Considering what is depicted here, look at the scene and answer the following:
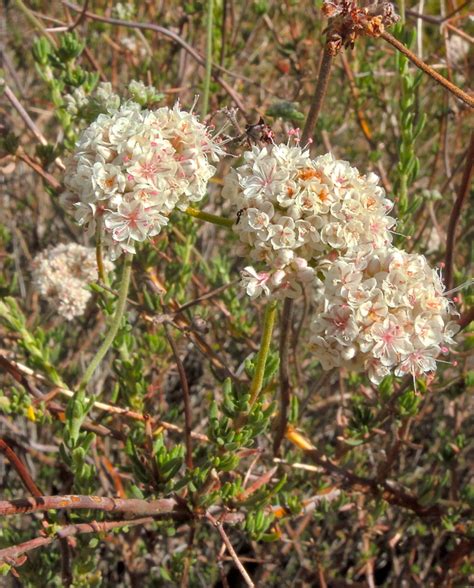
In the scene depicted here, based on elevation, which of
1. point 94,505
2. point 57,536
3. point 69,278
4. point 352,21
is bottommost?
point 57,536

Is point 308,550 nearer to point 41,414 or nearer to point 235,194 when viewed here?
Answer: point 41,414

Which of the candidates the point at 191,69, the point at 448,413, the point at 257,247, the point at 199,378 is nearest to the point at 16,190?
the point at 191,69

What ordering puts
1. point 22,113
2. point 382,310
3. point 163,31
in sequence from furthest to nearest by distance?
point 163,31, point 22,113, point 382,310

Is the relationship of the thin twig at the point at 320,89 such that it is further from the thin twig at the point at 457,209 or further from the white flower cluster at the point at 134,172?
the thin twig at the point at 457,209

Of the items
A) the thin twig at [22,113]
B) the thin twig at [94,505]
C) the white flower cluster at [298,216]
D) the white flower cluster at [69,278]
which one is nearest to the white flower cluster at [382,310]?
the white flower cluster at [298,216]

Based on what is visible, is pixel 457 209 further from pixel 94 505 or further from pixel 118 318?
pixel 94 505

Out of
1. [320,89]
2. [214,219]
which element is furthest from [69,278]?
[320,89]
